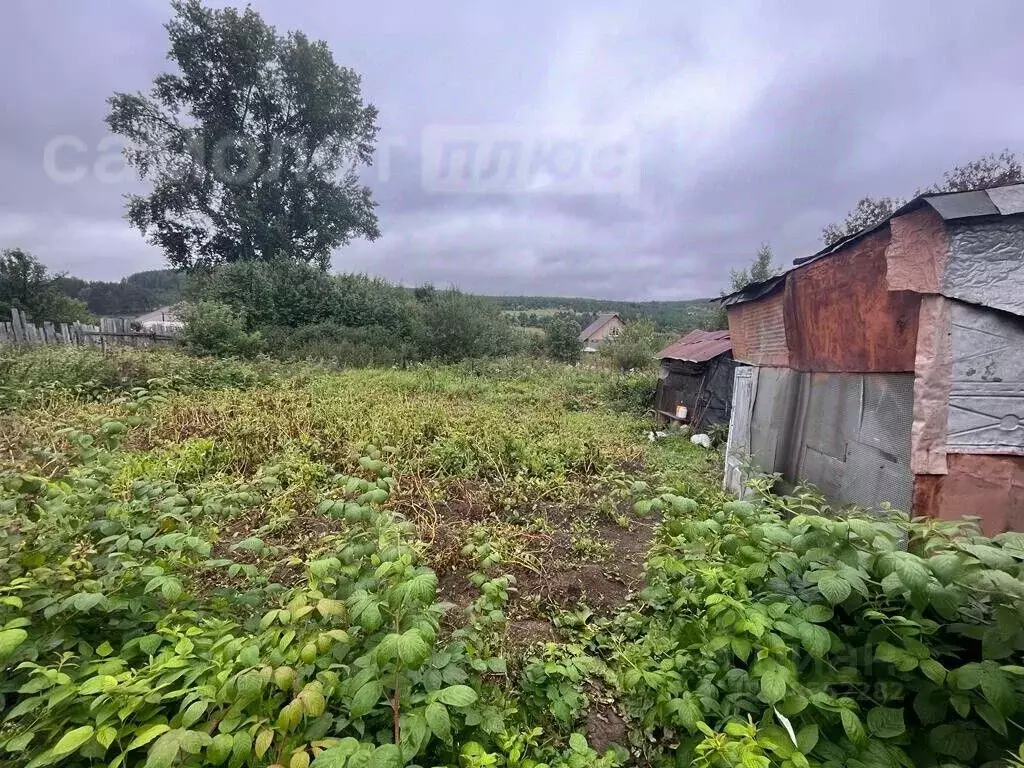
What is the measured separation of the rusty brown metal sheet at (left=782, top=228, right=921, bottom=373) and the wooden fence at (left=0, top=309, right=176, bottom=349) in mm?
11633

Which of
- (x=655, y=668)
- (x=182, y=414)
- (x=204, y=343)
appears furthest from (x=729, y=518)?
(x=204, y=343)

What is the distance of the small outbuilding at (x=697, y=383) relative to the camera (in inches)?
288

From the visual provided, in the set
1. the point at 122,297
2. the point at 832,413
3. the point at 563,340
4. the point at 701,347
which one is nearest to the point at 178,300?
the point at 563,340

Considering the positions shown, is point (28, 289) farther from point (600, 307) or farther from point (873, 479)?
point (600, 307)

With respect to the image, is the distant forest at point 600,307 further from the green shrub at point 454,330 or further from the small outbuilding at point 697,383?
the small outbuilding at point 697,383

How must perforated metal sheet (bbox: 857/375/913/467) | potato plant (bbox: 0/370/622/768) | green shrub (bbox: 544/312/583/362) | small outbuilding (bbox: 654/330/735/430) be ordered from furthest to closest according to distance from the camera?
green shrub (bbox: 544/312/583/362) < small outbuilding (bbox: 654/330/735/430) < perforated metal sheet (bbox: 857/375/913/467) < potato plant (bbox: 0/370/622/768)

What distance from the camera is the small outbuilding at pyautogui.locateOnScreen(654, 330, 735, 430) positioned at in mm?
7312

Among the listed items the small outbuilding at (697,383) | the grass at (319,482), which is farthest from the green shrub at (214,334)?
the small outbuilding at (697,383)

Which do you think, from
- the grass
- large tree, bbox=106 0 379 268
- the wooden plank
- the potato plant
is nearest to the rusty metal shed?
the grass

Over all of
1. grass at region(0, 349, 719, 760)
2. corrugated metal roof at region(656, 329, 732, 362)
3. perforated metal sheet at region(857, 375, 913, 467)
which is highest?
corrugated metal roof at region(656, 329, 732, 362)

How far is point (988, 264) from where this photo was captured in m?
2.09

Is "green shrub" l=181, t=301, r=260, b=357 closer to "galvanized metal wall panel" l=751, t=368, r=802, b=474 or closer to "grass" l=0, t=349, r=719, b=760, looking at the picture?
"grass" l=0, t=349, r=719, b=760

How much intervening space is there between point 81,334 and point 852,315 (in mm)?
13581

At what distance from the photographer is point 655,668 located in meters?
1.64
